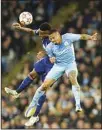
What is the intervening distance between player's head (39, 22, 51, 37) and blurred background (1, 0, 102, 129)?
7540 millimetres

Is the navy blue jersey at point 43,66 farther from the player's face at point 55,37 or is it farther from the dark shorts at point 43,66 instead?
the player's face at point 55,37

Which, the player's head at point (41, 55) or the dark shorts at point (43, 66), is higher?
the player's head at point (41, 55)

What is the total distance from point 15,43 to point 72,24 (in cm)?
172

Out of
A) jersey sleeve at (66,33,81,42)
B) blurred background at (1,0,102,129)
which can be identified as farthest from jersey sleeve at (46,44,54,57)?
blurred background at (1,0,102,129)

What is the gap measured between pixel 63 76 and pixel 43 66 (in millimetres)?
8322

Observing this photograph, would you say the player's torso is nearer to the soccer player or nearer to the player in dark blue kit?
the soccer player

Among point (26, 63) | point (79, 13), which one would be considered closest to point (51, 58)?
point (26, 63)

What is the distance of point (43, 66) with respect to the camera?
7754 mm

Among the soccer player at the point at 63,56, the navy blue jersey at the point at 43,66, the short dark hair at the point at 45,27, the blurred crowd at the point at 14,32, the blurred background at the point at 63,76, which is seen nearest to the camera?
the short dark hair at the point at 45,27

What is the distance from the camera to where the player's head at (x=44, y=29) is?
7.21m

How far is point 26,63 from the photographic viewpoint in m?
14.7

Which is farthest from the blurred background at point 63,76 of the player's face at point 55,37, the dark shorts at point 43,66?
the player's face at point 55,37

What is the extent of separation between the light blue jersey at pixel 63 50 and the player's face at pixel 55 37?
7 centimetres

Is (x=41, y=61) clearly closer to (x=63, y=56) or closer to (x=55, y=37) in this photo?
(x=63, y=56)
